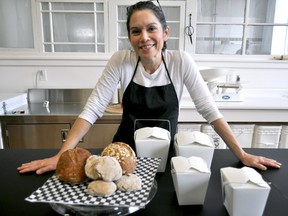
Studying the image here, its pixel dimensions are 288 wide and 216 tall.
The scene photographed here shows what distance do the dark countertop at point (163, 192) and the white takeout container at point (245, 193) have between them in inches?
2.5

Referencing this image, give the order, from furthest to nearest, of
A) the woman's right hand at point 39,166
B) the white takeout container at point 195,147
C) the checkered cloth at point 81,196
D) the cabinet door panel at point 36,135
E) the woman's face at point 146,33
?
the cabinet door panel at point 36,135 < the woman's face at point 146,33 < the woman's right hand at point 39,166 < the white takeout container at point 195,147 < the checkered cloth at point 81,196

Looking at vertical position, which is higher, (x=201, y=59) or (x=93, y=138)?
(x=201, y=59)

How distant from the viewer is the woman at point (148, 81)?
3.56 ft

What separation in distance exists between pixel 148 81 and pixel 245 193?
808mm

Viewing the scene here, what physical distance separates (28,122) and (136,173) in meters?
1.38

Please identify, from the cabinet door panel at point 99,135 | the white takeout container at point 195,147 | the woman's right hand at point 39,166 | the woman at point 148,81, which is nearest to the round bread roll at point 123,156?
the white takeout container at point 195,147

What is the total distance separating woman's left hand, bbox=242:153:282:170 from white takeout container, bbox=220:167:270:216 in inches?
13.0

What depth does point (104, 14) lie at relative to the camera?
7.43 feet

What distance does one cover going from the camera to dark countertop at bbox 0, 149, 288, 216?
627 millimetres

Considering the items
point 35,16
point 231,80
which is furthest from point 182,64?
point 35,16

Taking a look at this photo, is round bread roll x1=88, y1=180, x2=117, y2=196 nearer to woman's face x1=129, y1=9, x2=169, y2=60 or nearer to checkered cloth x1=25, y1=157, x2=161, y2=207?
checkered cloth x1=25, y1=157, x2=161, y2=207

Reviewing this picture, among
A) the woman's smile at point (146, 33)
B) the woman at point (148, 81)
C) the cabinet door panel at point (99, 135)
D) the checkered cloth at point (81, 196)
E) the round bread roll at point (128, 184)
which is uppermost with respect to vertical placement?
the woman's smile at point (146, 33)

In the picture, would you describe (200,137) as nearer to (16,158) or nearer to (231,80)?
(16,158)

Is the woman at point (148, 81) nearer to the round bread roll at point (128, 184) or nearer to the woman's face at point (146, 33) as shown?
the woman's face at point (146, 33)
